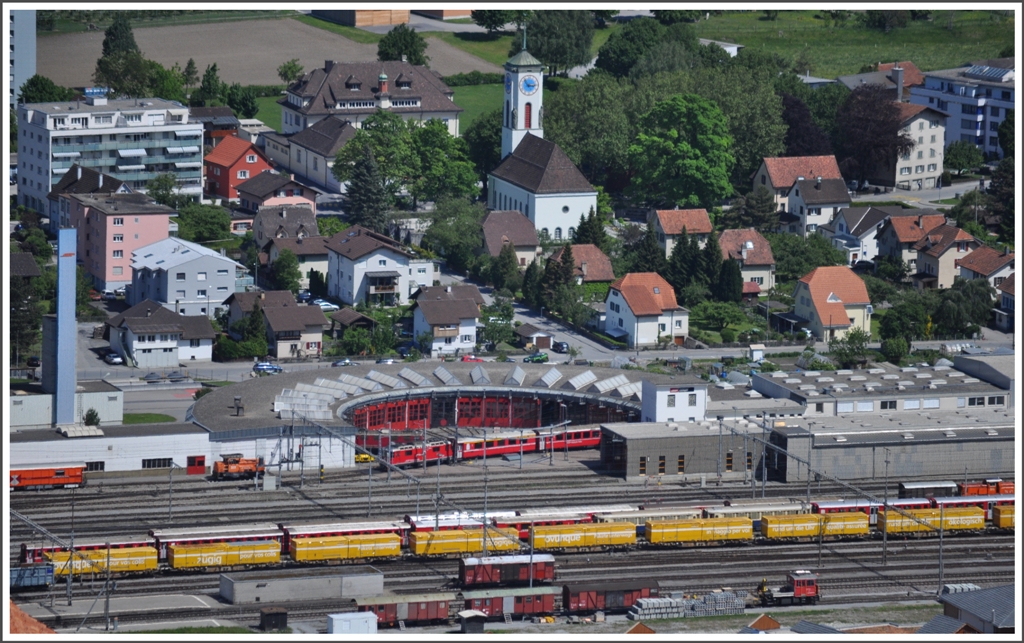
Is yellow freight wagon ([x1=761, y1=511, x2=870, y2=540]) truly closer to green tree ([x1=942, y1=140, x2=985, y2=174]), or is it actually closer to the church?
the church

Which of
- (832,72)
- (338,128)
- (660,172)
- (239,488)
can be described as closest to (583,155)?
(660,172)

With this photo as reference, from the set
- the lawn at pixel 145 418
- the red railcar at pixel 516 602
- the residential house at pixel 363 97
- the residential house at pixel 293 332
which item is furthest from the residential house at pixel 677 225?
the red railcar at pixel 516 602

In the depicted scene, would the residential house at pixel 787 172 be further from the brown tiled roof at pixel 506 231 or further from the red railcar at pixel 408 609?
the red railcar at pixel 408 609

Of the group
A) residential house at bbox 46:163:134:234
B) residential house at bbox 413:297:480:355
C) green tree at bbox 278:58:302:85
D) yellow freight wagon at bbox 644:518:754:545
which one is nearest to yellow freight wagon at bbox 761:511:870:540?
yellow freight wagon at bbox 644:518:754:545

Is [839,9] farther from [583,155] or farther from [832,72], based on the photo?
[583,155]

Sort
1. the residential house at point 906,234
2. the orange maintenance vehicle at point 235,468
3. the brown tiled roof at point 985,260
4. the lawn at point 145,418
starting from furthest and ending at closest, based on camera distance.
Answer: the residential house at point 906,234, the brown tiled roof at point 985,260, the lawn at point 145,418, the orange maintenance vehicle at point 235,468

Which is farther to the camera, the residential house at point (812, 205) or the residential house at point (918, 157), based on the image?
the residential house at point (918, 157)
